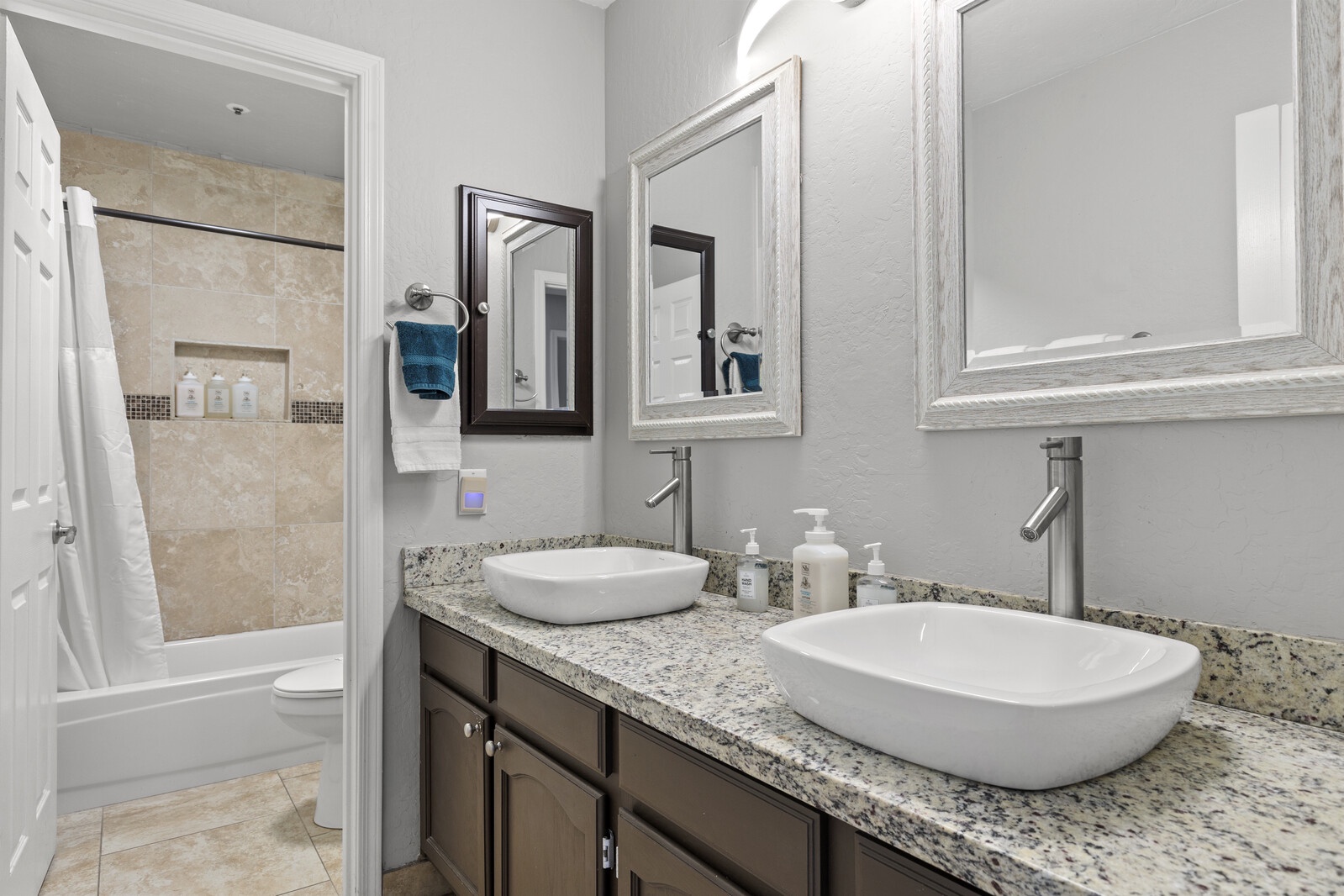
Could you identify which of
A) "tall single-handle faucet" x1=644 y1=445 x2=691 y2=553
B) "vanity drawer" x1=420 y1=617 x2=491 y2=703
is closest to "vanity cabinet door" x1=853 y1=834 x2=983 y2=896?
"vanity drawer" x1=420 y1=617 x2=491 y2=703

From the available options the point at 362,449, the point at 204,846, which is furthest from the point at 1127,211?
the point at 204,846

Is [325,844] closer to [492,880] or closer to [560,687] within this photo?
[492,880]

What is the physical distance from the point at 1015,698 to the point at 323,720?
7.36 feet

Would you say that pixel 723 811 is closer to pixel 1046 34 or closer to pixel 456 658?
pixel 456 658

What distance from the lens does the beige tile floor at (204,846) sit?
6.42ft

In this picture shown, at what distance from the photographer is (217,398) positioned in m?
3.04

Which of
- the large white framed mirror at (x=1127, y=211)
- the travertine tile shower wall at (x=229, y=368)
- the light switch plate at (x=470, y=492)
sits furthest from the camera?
the travertine tile shower wall at (x=229, y=368)

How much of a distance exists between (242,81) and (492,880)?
2.52m

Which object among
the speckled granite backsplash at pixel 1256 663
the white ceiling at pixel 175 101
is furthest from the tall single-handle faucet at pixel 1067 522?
the white ceiling at pixel 175 101

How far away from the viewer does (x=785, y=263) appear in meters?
1.57

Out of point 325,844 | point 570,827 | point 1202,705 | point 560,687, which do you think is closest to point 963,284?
point 1202,705

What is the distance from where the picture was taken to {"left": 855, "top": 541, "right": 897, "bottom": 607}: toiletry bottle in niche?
1260mm

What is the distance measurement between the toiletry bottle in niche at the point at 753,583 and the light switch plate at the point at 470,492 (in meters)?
0.78

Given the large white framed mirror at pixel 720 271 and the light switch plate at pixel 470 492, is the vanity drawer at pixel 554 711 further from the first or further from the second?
the large white framed mirror at pixel 720 271
